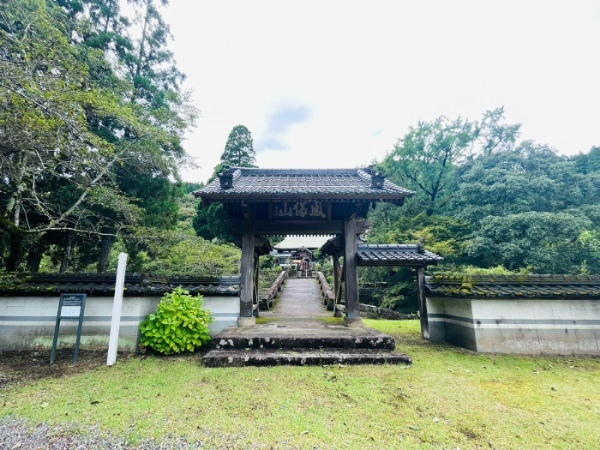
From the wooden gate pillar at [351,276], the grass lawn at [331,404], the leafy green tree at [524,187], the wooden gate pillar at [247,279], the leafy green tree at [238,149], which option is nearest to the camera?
the grass lawn at [331,404]

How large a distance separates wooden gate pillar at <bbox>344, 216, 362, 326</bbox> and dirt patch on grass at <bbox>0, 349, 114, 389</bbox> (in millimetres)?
5285

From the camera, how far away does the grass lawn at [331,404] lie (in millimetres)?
2609

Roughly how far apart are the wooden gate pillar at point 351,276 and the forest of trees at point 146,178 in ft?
18.3

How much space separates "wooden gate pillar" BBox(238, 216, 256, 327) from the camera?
21.3 feet

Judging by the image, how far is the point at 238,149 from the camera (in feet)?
100

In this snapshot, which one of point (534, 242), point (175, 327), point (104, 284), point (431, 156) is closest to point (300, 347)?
point (175, 327)

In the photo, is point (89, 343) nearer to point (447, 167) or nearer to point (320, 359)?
point (320, 359)

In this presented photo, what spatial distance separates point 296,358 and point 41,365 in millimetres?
4666

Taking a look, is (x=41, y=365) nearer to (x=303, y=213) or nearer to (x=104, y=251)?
Result: (x=303, y=213)

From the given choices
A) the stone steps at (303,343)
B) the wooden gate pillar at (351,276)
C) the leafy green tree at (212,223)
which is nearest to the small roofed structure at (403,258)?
the wooden gate pillar at (351,276)

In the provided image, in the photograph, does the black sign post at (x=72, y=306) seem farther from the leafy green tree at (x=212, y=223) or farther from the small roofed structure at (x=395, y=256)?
the leafy green tree at (x=212, y=223)

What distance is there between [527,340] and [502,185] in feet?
58.2

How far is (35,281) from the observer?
5.98 meters

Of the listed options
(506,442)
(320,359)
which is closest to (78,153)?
(320,359)
